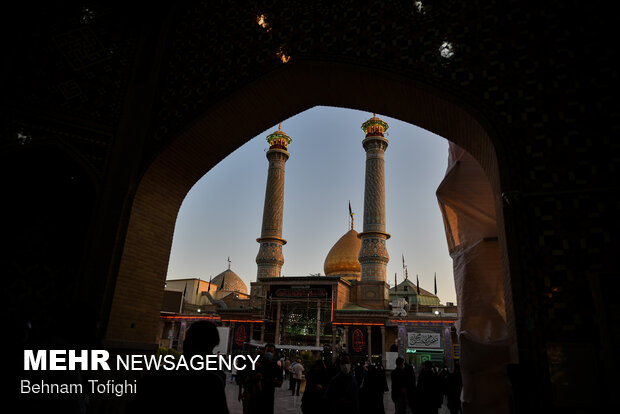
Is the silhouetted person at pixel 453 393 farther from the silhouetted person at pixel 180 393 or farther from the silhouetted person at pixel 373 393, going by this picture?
the silhouetted person at pixel 180 393

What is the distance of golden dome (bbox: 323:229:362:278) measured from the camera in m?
22.7

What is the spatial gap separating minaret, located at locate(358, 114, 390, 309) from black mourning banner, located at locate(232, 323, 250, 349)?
17.1 ft

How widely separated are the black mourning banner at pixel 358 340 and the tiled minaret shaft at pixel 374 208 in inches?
95.8

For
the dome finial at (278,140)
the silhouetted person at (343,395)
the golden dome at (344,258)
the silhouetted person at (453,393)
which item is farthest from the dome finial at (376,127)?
the silhouetted person at (343,395)

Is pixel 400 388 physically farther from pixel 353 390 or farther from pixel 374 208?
pixel 374 208

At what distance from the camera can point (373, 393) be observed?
14.7 ft

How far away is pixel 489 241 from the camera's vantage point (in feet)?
15.3

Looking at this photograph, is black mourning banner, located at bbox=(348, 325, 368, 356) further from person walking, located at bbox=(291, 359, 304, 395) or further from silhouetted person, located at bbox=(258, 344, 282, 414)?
silhouetted person, located at bbox=(258, 344, 282, 414)

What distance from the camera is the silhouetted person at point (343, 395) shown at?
3340mm

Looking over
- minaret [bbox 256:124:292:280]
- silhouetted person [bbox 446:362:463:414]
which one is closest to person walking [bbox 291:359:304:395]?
silhouetted person [bbox 446:362:463:414]

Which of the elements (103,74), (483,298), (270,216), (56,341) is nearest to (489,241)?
(483,298)

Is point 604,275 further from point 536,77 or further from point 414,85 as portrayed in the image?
point 414,85

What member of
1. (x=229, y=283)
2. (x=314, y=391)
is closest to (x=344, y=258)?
(x=229, y=283)

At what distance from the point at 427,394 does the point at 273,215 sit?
16.5 m
